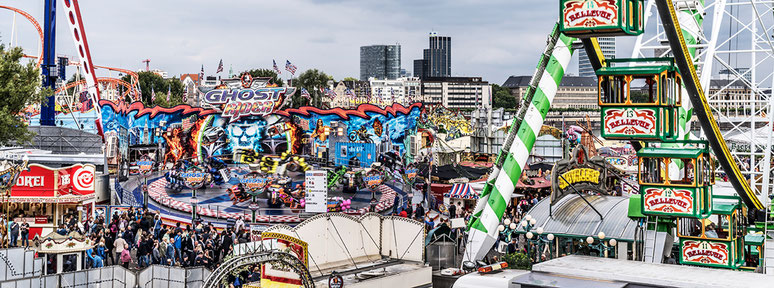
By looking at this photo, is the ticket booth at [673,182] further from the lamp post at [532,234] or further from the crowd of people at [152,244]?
the crowd of people at [152,244]

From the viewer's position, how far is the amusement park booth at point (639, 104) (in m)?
14.5

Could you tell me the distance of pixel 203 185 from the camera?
39.8 metres

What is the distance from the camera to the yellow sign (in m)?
23.2

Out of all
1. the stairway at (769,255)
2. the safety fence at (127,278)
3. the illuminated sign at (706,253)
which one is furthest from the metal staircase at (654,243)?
the safety fence at (127,278)

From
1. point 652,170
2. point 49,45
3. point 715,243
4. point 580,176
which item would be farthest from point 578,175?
point 49,45

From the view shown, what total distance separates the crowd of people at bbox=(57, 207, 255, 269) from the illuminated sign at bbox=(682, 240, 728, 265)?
10.7 meters

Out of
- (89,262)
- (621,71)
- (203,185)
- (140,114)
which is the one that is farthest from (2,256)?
(140,114)

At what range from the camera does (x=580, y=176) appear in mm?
23719

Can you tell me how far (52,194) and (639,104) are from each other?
73.2ft

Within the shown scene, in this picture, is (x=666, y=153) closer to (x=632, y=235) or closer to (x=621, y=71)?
(x=621, y=71)

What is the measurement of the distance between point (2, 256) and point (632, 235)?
46.1ft

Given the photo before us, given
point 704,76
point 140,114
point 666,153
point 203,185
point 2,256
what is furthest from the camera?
point 140,114

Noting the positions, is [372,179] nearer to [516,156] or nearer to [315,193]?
[315,193]

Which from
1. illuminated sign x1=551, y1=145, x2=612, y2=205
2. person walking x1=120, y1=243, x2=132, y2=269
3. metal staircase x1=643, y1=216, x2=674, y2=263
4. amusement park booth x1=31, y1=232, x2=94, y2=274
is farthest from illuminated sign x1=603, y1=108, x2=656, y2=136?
person walking x1=120, y1=243, x2=132, y2=269
